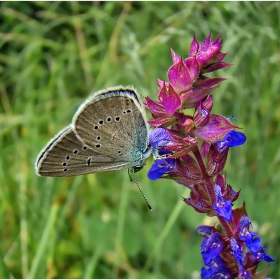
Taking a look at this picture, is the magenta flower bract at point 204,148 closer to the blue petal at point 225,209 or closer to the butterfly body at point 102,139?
the blue petal at point 225,209

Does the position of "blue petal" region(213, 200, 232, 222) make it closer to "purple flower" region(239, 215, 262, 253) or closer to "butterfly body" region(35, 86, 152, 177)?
"purple flower" region(239, 215, 262, 253)

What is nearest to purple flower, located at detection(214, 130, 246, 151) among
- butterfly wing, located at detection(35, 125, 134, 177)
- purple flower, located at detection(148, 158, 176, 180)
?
purple flower, located at detection(148, 158, 176, 180)

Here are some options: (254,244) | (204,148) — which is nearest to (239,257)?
(254,244)

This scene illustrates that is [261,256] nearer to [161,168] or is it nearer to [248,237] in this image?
[248,237]

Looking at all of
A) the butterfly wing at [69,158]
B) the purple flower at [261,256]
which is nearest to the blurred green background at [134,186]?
the butterfly wing at [69,158]

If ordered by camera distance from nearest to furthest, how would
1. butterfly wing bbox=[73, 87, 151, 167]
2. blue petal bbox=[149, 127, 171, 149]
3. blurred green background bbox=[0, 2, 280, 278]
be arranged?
blue petal bbox=[149, 127, 171, 149]
butterfly wing bbox=[73, 87, 151, 167]
blurred green background bbox=[0, 2, 280, 278]

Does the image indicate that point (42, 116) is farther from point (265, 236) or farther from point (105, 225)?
point (265, 236)

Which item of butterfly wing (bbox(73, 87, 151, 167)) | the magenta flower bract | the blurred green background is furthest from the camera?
the blurred green background
